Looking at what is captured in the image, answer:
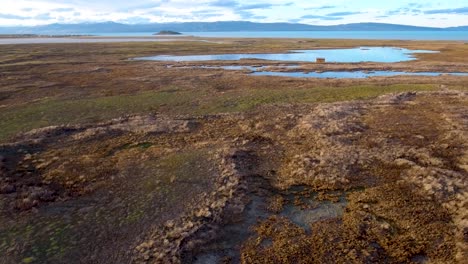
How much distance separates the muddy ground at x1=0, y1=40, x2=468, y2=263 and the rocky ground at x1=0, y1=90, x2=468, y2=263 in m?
0.09

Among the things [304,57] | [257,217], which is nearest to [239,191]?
[257,217]

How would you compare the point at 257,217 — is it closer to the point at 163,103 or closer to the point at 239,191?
the point at 239,191

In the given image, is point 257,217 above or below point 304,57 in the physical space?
below

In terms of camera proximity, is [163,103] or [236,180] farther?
[163,103]

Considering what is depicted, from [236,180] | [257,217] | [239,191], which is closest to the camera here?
[257,217]

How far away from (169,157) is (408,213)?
16.3 m

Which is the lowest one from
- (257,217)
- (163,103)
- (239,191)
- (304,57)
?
(257,217)

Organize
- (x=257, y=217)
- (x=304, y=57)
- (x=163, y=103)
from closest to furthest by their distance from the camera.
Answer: (x=257, y=217) < (x=163, y=103) < (x=304, y=57)

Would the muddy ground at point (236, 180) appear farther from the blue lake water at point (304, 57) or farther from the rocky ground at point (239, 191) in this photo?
the blue lake water at point (304, 57)

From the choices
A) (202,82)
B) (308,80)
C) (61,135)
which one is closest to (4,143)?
(61,135)

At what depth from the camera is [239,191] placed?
21109mm

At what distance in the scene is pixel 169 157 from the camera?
2627 centimetres

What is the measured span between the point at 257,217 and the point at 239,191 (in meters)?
2.82

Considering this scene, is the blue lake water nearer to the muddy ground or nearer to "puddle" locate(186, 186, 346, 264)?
the muddy ground
